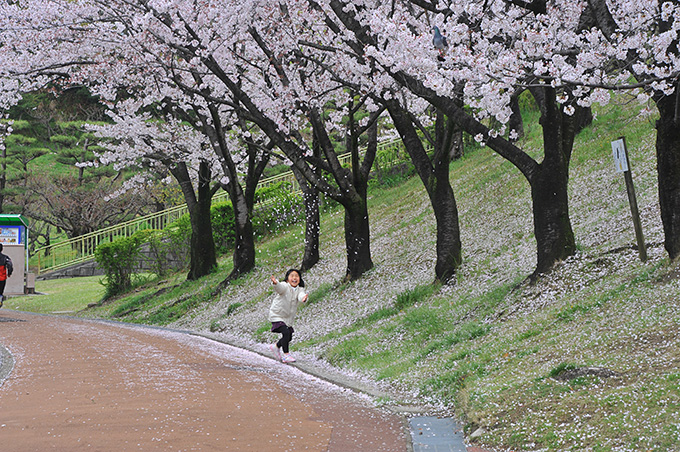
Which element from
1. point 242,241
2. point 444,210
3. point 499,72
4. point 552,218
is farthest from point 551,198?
point 242,241

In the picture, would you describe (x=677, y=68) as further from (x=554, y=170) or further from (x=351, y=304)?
(x=351, y=304)

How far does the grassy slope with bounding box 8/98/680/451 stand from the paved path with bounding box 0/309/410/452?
3.50ft

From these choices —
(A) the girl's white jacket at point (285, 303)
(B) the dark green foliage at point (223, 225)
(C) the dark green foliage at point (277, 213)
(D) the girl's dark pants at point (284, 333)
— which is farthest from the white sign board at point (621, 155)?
(B) the dark green foliage at point (223, 225)

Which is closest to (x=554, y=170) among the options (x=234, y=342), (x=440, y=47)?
(x=440, y=47)

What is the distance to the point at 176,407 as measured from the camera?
6.85m

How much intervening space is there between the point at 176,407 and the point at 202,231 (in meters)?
16.0

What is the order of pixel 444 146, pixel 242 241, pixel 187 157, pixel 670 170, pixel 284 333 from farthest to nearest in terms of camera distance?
pixel 187 157
pixel 242 241
pixel 444 146
pixel 284 333
pixel 670 170

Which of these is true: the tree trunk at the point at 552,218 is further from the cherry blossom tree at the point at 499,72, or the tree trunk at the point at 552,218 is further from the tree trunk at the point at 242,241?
the tree trunk at the point at 242,241

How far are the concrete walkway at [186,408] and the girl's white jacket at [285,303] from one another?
2.46 ft

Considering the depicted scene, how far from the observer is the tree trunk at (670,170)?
8.55m

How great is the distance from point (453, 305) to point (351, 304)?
3.23m

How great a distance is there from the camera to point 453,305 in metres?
11.2

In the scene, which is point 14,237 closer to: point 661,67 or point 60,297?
point 60,297

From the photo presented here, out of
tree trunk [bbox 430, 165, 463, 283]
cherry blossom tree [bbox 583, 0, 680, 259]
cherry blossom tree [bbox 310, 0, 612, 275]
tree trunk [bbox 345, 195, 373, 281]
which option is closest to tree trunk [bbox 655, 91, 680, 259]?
cherry blossom tree [bbox 583, 0, 680, 259]
